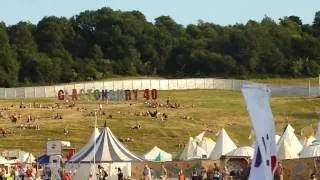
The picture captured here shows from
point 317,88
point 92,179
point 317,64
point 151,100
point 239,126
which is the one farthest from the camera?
point 317,64

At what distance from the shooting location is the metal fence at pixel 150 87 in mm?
Result: 103500

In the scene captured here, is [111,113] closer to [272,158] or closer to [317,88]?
[317,88]

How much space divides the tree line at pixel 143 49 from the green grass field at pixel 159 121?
82.9 ft

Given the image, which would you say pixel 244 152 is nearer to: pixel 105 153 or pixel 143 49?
pixel 105 153

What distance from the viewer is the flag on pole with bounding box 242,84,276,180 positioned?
1132 centimetres

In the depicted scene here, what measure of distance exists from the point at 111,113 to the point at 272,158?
2883 inches

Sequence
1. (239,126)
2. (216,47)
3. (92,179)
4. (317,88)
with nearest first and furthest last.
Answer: (92,179), (239,126), (317,88), (216,47)

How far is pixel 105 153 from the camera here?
40.0 m

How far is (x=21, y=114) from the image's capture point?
84312 mm

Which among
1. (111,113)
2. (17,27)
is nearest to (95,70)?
(17,27)

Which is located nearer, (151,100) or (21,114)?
(21,114)

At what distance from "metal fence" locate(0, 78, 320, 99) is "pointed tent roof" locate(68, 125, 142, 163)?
198 ft

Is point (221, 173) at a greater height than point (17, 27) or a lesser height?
lesser

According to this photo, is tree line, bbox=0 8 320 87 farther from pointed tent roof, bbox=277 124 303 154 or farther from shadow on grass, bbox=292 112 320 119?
pointed tent roof, bbox=277 124 303 154
